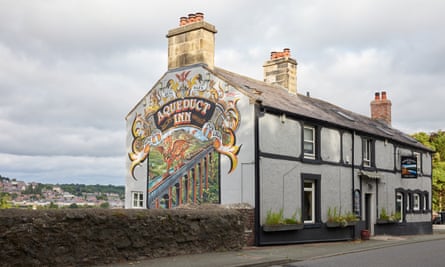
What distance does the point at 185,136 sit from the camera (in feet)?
70.6

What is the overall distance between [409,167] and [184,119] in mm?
14566

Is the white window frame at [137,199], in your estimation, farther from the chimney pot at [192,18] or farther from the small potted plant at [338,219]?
the small potted plant at [338,219]

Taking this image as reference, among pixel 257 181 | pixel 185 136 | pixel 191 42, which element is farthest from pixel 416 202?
pixel 191 42

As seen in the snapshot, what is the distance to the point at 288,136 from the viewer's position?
20922mm

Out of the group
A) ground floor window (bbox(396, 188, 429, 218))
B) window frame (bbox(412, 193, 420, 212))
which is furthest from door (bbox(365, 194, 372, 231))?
window frame (bbox(412, 193, 420, 212))

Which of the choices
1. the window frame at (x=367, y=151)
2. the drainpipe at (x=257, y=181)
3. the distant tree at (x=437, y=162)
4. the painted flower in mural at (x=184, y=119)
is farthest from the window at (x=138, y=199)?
the distant tree at (x=437, y=162)

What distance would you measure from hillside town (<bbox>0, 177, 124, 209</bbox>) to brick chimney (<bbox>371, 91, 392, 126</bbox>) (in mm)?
21532

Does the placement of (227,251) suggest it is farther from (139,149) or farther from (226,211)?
(139,149)

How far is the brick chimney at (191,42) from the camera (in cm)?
2119

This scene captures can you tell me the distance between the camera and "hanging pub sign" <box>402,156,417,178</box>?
2927cm

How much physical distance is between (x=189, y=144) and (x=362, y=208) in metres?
9.92

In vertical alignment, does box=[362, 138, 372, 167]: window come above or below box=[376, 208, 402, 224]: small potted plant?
above

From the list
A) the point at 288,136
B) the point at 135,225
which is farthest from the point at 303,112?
the point at 135,225

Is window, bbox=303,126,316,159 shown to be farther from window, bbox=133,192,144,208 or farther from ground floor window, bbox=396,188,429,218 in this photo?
ground floor window, bbox=396,188,429,218
